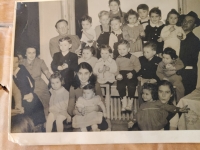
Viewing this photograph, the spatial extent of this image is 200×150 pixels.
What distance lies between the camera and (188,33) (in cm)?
37

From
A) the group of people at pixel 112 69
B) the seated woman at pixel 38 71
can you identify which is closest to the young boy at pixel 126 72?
the group of people at pixel 112 69

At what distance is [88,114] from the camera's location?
36cm

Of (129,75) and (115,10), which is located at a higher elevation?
(115,10)

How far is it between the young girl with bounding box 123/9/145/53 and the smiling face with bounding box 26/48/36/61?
140 millimetres

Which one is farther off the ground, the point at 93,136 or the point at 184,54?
the point at 184,54

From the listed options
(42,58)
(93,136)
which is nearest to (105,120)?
(93,136)

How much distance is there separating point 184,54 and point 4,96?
275 millimetres

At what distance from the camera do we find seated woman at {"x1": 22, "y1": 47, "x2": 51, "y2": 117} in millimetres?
365

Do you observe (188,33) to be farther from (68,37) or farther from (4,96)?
(4,96)

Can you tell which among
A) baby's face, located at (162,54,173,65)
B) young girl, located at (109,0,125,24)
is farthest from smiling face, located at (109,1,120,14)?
baby's face, located at (162,54,173,65)

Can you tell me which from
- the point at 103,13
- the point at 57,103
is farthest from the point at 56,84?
the point at 103,13

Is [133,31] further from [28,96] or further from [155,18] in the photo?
[28,96]

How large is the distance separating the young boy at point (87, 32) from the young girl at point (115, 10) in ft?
0.12

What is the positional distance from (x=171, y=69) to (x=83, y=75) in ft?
0.42
